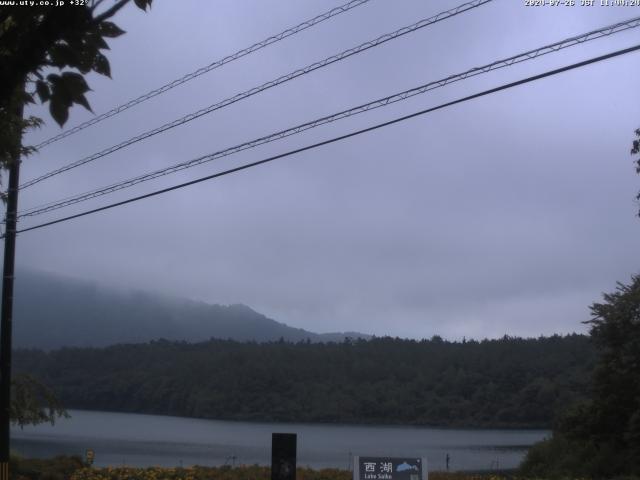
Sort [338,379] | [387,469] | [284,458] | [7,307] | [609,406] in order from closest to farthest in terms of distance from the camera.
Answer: [284,458] < [387,469] < [7,307] < [609,406] < [338,379]

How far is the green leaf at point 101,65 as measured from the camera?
13.2 ft

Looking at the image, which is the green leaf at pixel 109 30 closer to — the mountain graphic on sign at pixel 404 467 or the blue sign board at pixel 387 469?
the blue sign board at pixel 387 469

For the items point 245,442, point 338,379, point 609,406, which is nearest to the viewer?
point 609,406

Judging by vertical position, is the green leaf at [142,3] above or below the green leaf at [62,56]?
above

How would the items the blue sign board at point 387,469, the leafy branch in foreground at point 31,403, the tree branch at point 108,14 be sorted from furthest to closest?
the leafy branch in foreground at point 31,403 → the blue sign board at point 387,469 → the tree branch at point 108,14

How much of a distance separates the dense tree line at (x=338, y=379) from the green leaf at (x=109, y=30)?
151ft

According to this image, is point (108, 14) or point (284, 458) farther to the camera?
point (284, 458)

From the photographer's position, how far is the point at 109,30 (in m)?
3.98

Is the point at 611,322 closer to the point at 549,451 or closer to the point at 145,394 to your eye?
the point at 549,451

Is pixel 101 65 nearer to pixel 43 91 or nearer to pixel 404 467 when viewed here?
pixel 43 91

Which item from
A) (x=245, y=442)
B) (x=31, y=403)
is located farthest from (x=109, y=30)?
(x=245, y=442)

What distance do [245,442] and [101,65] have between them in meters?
51.6

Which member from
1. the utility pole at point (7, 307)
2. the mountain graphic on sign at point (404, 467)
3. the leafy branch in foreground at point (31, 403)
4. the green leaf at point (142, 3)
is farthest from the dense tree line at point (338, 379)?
the green leaf at point (142, 3)

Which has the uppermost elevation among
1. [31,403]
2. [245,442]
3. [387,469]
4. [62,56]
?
[62,56]
